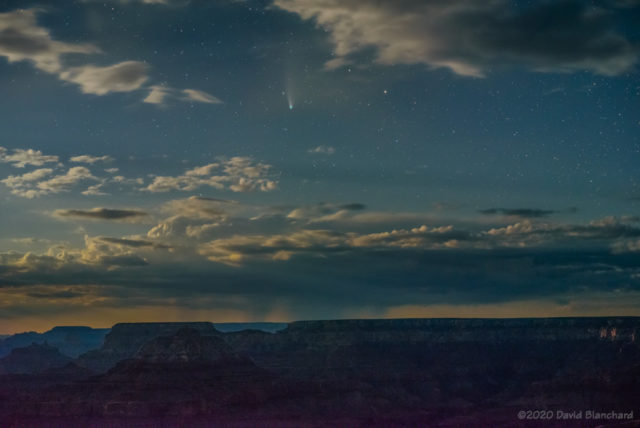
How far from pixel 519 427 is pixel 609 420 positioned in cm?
1854

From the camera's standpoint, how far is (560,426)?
655 feet

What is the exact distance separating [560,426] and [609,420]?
10.5m

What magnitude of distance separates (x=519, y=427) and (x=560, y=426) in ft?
28.7

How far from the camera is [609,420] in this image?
Answer: 195 meters

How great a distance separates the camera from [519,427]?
655 ft
